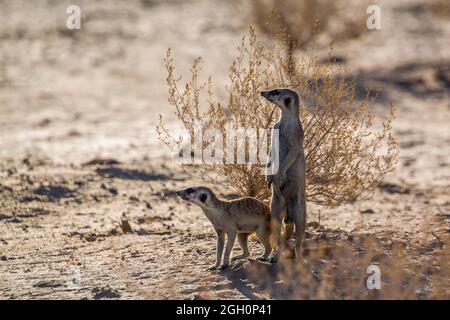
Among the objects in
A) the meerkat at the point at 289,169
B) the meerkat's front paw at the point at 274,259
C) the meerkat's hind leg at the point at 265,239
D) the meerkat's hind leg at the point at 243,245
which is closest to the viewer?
the meerkat at the point at 289,169

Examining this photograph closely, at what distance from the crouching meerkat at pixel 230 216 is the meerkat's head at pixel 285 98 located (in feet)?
2.94

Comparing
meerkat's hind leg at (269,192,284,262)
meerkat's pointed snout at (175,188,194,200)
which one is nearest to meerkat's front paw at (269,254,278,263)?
meerkat's hind leg at (269,192,284,262)

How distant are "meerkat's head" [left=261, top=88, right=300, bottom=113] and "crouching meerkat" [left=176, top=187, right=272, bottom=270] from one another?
0.90m

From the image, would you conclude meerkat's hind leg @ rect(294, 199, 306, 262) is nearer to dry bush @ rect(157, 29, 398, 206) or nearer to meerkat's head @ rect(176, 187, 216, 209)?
meerkat's head @ rect(176, 187, 216, 209)

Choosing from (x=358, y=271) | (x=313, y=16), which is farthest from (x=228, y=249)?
(x=313, y=16)

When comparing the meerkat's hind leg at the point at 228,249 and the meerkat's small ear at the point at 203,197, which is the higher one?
the meerkat's small ear at the point at 203,197

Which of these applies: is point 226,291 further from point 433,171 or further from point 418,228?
point 433,171

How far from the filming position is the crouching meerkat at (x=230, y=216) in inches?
324

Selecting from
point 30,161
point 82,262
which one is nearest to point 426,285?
point 82,262

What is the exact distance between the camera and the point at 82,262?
9289 mm

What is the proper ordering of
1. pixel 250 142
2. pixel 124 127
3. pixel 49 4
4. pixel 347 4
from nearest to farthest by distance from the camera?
pixel 250 142 → pixel 124 127 → pixel 347 4 → pixel 49 4

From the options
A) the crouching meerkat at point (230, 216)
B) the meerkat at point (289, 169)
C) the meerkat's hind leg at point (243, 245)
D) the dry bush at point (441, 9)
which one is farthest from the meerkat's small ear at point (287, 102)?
the dry bush at point (441, 9)

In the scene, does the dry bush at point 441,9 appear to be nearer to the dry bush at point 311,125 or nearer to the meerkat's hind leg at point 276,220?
the dry bush at point 311,125
